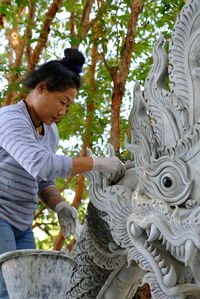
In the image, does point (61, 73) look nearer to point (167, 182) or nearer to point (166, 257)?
point (167, 182)

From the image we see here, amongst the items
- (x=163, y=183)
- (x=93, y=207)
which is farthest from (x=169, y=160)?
(x=93, y=207)

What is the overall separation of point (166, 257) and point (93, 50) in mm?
4702

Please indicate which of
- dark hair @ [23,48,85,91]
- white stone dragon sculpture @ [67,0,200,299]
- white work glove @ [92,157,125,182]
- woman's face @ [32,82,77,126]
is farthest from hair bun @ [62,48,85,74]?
white work glove @ [92,157,125,182]

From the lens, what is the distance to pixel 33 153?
3.74m

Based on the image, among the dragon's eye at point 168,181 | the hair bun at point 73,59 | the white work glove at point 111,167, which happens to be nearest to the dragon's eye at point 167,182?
the dragon's eye at point 168,181

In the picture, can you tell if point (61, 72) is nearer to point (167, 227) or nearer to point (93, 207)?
point (93, 207)

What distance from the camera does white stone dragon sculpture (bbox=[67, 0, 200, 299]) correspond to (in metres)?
3.55

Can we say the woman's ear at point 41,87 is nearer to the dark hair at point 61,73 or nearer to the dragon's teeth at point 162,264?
the dark hair at point 61,73

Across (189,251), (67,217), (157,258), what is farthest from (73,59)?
(189,251)

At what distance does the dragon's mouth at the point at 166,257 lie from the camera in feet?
11.4

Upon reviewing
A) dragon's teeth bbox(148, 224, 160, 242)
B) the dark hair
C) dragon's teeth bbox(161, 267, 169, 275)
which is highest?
the dark hair

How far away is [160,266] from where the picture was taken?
141 inches

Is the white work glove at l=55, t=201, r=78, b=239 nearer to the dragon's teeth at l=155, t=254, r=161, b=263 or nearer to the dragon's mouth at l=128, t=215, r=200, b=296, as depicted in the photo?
the dragon's mouth at l=128, t=215, r=200, b=296

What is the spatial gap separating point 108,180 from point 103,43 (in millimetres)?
2697
